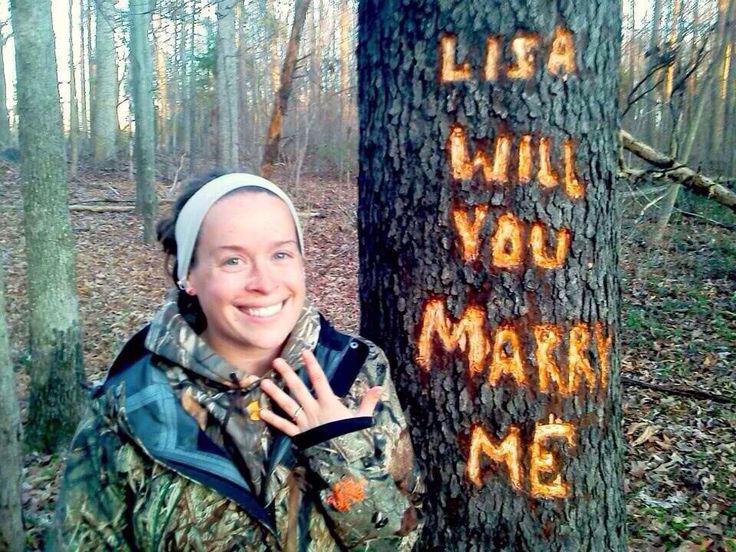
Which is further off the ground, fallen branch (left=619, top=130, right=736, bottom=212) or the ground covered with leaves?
fallen branch (left=619, top=130, right=736, bottom=212)

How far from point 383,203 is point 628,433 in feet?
14.9

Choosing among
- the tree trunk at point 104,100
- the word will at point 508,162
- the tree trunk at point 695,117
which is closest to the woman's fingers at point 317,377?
the word will at point 508,162

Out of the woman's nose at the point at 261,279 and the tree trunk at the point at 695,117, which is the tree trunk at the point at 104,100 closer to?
the tree trunk at the point at 695,117

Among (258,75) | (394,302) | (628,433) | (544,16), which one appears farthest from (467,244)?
(258,75)

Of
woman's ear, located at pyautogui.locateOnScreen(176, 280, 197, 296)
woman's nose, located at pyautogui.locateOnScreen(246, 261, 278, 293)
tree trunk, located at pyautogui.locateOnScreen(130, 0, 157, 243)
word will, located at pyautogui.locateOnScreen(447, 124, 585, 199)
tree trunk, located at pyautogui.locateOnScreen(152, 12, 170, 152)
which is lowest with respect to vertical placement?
woman's ear, located at pyautogui.locateOnScreen(176, 280, 197, 296)

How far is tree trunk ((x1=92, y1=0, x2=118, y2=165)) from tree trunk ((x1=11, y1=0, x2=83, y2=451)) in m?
16.4

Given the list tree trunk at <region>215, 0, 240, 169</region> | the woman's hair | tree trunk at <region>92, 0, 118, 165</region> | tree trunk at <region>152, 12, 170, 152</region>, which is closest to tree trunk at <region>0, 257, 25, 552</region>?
the woman's hair

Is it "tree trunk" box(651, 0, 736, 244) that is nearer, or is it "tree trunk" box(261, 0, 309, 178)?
"tree trunk" box(261, 0, 309, 178)

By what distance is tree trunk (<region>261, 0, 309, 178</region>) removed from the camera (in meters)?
10.7

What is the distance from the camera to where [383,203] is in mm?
2453

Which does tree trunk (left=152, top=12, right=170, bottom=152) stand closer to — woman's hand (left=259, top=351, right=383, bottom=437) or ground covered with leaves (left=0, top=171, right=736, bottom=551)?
ground covered with leaves (left=0, top=171, right=736, bottom=551)

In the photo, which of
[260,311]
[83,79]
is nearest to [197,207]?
[260,311]

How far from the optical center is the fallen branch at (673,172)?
3.94 metres

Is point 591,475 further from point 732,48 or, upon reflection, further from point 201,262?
point 732,48
